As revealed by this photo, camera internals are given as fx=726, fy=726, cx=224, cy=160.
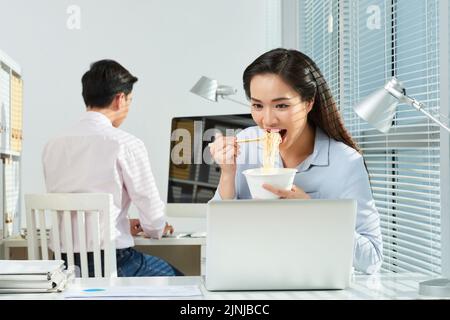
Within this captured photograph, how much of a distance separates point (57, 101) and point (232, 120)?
211cm

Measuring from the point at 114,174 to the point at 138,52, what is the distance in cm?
221

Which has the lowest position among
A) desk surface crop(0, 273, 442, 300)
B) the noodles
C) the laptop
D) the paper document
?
desk surface crop(0, 273, 442, 300)

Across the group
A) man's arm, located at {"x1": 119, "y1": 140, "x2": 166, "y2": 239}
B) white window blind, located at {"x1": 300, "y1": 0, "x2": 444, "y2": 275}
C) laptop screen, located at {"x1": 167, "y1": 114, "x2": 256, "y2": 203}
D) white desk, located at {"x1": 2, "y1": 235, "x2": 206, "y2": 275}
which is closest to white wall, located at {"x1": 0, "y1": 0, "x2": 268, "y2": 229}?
white window blind, located at {"x1": 300, "y1": 0, "x2": 444, "y2": 275}

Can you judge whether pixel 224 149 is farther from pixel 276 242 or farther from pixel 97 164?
pixel 97 164

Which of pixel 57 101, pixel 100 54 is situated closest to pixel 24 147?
pixel 57 101

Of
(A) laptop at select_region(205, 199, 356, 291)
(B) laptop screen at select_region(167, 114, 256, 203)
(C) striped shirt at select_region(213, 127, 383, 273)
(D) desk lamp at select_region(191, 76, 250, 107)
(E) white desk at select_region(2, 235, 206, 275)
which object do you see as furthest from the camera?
(D) desk lamp at select_region(191, 76, 250, 107)

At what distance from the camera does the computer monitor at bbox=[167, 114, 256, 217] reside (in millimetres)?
3199

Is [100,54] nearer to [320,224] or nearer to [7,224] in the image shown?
[7,224]

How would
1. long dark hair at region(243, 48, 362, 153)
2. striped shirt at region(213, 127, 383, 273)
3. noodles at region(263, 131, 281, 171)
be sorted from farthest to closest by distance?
long dark hair at region(243, 48, 362, 153), striped shirt at region(213, 127, 383, 273), noodles at region(263, 131, 281, 171)

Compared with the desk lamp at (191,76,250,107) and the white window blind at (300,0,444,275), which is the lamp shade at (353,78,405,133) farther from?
the desk lamp at (191,76,250,107)

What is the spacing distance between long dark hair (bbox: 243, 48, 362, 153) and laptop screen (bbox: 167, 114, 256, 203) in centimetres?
91

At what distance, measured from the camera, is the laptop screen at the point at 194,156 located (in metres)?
3.19

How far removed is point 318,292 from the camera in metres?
1.45

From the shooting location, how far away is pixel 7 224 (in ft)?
10.9
